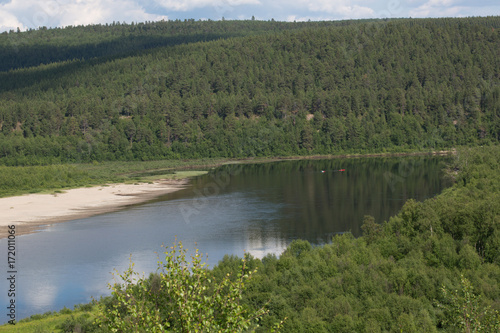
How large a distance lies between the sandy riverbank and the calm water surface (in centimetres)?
284

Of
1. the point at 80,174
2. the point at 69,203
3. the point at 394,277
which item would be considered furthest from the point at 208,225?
the point at 80,174

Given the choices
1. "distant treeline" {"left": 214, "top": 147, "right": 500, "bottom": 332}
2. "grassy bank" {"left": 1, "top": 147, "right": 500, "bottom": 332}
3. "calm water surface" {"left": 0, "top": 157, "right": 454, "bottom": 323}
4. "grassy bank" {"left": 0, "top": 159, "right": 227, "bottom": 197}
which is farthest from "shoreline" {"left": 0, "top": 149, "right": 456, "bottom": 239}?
"distant treeline" {"left": 214, "top": 147, "right": 500, "bottom": 332}

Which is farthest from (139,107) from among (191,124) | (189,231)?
(189,231)

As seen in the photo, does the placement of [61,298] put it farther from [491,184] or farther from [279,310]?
[491,184]

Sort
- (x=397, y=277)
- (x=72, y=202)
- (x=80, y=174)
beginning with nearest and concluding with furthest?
(x=397, y=277), (x=72, y=202), (x=80, y=174)

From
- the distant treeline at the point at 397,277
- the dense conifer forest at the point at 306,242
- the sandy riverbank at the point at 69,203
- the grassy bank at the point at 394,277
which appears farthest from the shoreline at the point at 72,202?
the distant treeline at the point at 397,277

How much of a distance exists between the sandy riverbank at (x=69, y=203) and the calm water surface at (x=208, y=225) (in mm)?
2841

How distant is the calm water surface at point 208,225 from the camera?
47562 millimetres

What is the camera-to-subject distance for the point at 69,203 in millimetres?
84938

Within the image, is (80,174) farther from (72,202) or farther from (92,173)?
(72,202)

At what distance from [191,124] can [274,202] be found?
336 ft

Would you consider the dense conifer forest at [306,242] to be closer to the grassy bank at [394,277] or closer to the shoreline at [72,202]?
the grassy bank at [394,277]

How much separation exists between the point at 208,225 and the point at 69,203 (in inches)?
1035

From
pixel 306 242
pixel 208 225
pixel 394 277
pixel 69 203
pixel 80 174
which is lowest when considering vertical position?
pixel 208 225
